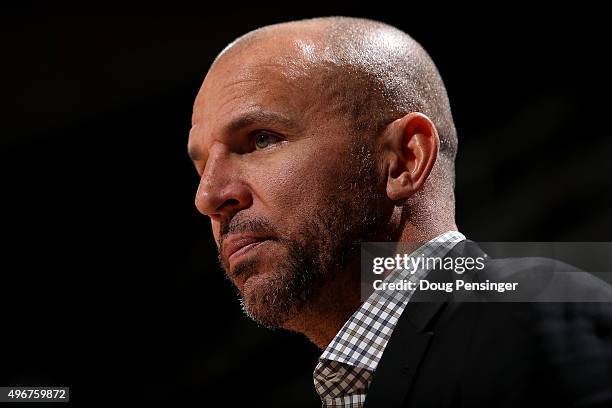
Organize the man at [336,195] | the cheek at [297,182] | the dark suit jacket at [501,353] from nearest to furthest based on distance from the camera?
the dark suit jacket at [501,353] < the man at [336,195] < the cheek at [297,182]

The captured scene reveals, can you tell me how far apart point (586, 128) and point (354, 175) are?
554 mm

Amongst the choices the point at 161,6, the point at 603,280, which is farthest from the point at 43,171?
the point at 603,280

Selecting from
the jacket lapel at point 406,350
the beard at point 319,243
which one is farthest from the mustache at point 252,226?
the jacket lapel at point 406,350

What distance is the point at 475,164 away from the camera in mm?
1726

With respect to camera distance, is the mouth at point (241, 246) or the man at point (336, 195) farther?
the mouth at point (241, 246)

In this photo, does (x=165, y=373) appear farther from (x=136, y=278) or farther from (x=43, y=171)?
(x=43, y=171)

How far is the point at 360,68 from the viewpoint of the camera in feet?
4.87

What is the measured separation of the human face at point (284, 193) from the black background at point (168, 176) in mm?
404

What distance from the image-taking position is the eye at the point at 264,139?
1.44 m

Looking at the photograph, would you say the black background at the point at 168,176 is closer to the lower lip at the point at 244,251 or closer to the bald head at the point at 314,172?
the bald head at the point at 314,172

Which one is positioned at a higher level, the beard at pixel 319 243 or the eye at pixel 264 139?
the eye at pixel 264 139

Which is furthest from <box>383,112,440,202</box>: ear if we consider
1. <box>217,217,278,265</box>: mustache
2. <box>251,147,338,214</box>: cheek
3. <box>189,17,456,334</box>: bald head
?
<box>217,217,278,265</box>: mustache

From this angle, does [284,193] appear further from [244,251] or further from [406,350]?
[406,350]

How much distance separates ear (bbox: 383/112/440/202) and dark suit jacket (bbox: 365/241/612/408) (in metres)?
0.23
